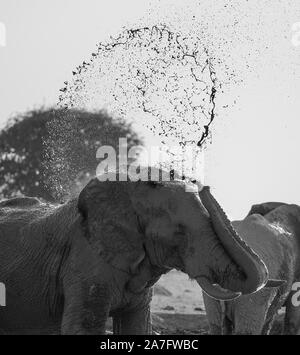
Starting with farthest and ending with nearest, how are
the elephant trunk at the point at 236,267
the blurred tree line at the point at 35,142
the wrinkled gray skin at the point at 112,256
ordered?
the blurred tree line at the point at 35,142
the wrinkled gray skin at the point at 112,256
the elephant trunk at the point at 236,267

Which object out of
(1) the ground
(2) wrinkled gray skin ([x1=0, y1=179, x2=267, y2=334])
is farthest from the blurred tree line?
(2) wrinkled gray skin ([x1=0, y1=179, x2=267, y2=334])

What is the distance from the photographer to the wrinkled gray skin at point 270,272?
39.8 feet

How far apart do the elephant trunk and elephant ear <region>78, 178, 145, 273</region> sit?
0.63 m

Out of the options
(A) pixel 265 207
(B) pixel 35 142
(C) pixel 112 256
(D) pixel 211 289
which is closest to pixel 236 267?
(D) pixel 211 289

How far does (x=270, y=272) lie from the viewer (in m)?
12.6

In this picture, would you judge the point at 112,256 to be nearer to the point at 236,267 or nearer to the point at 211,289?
the point at 211,289

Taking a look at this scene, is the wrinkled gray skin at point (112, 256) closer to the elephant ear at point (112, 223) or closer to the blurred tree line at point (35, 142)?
the elephant ear at point (112, 223)

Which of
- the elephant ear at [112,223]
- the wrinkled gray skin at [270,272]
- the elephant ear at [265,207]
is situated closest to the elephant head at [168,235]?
the elephant ear at [112,223]

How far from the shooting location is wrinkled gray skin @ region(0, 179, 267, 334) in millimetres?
8680

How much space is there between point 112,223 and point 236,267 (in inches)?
41.6

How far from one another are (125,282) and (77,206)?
69cm
